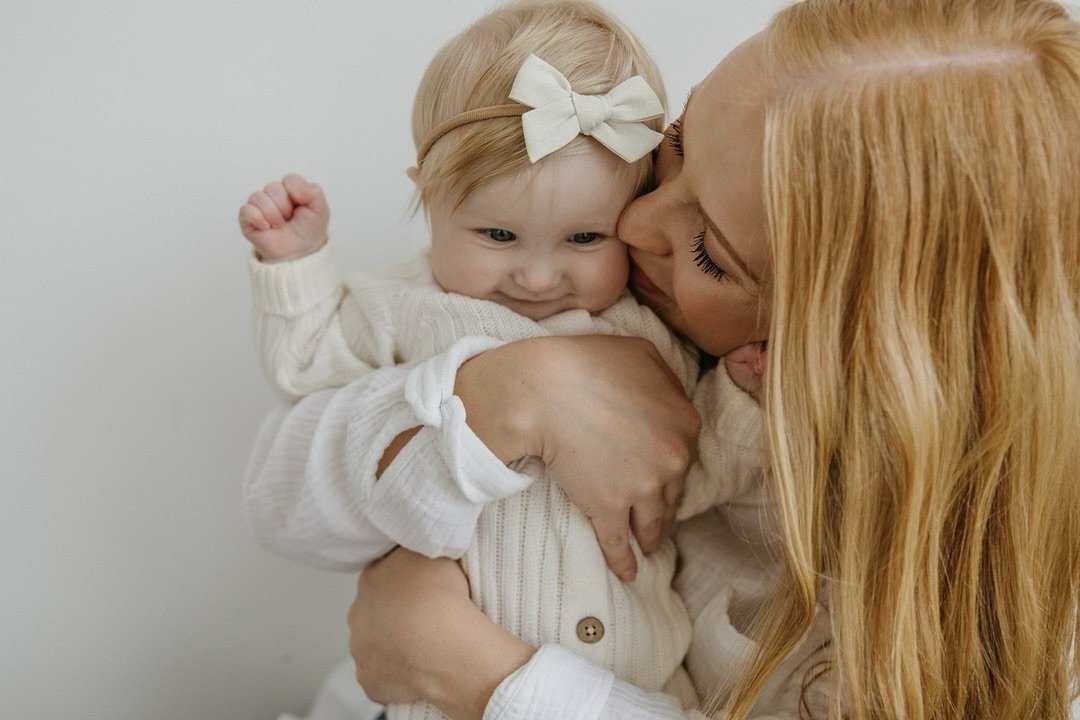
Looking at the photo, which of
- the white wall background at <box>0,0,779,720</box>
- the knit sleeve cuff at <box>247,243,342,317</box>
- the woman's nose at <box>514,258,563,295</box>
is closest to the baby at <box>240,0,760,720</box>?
the woman's nose at <box>514,258,563,295</box>

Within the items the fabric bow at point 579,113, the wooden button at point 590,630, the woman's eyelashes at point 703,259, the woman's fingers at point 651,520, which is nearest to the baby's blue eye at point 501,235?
the fabric bow at point 579,113

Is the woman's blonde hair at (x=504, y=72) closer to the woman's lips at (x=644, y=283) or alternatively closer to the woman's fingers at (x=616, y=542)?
the woman's lips at (x=644, y=283)

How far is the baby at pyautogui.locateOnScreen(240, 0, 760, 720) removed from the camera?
1.10 m

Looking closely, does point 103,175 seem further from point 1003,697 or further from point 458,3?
point 1003,697

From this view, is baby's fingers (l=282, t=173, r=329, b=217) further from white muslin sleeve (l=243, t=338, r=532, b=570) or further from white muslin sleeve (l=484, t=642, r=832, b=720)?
white muslin sleeve (l=484, t=642, r=832, b=720)

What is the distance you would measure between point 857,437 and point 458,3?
3.65 ft

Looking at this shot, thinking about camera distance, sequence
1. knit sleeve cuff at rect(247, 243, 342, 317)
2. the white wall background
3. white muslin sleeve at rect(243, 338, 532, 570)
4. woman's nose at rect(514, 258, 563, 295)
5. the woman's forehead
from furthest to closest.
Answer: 1. the white wall background
2. knit sleeve cuff at rect(247, 243, 342, 317)
3. woman's nose at rect(514, 258, 563, 295)
4. white muslin sleeve at rect(243, 338, 532, 570)
5. the woman's forehead

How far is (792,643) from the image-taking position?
3.23 ft

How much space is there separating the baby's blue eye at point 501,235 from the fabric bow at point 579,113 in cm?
12

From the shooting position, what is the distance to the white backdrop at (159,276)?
1550 millimetres

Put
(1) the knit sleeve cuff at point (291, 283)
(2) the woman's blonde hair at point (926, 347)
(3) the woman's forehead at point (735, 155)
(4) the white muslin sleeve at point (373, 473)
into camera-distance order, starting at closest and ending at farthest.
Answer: (2) the woman's blonde hair at point (926, 347) < (3) the woman's forehead at point (735, 155) < (4) the white muslin sleeve at point (373, 473) < (1) the knit sleeve cuff at point (291, 283)

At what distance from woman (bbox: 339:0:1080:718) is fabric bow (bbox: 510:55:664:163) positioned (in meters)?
0.06

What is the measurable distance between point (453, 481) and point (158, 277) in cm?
80

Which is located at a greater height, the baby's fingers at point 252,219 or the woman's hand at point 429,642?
the baby's fingers at point 252,219
